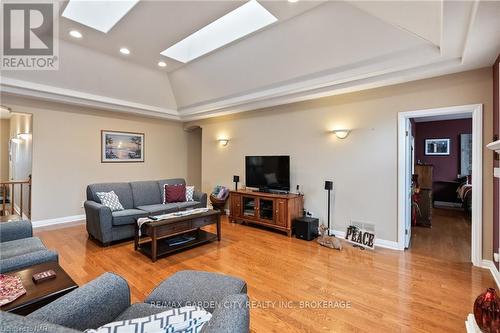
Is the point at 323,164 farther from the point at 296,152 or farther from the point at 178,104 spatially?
the point at 178,104

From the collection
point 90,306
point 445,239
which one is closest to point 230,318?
point 90,306

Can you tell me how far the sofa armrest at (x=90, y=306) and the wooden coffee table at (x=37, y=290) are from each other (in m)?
0.42

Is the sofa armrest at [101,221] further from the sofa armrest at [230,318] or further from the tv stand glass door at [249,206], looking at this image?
the sofa armrest at [230,318]

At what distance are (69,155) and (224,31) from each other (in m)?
4.21

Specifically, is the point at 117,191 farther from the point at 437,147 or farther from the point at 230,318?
the point at 437,147

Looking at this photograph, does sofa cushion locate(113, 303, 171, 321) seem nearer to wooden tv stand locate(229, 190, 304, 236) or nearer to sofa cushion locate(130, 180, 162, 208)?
wooden tv stand locate(229, 190, 304, 236)

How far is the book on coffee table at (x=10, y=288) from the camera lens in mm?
1438

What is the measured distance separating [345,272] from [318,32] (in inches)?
123

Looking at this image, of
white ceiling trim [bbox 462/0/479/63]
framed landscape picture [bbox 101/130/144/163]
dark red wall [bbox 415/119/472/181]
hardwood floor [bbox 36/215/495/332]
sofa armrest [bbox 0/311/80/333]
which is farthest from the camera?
dark red wall [bbox 415/119/472/181]

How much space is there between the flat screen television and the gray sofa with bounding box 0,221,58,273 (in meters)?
3.55

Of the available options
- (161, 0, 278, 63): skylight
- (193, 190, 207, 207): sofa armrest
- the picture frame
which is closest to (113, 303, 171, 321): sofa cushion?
(161, 0, 278, 63): skylight

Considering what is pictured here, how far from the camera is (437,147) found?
23.7 ft

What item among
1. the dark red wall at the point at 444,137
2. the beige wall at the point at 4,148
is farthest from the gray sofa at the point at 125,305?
the beige wall at the point at 4,148

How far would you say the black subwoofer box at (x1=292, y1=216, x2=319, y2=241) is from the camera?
414 centimetres
